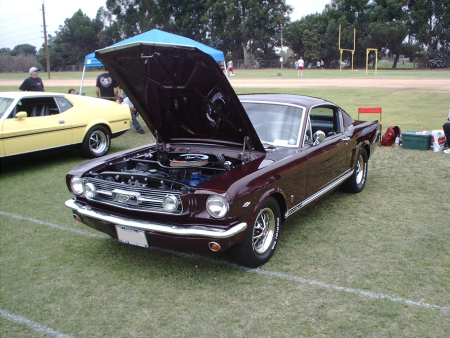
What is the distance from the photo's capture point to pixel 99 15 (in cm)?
8644

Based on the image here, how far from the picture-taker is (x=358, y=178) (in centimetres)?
626

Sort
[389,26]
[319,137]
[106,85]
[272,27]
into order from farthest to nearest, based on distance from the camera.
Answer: [272,27]
[389,26]
[106,85]
[319,137]

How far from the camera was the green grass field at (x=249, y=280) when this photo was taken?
3090 millimetres

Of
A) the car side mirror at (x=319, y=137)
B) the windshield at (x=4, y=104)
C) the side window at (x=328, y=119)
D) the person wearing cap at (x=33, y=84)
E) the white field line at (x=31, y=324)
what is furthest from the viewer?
the person wearing cap at (x=33, y=84)

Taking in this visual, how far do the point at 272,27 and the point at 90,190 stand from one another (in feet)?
220

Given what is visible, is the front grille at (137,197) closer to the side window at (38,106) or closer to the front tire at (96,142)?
the side window at (38,106)

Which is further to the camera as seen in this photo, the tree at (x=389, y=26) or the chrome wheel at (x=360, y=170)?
the tree at (x=389, y=26)

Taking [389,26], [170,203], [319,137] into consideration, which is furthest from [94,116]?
[389,26]

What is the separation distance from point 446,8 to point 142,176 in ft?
203

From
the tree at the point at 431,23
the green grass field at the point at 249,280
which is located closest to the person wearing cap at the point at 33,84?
the green grass field at the point at 249,280

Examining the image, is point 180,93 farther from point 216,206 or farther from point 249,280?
point 249,280

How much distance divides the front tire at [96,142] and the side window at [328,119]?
15.2 ft

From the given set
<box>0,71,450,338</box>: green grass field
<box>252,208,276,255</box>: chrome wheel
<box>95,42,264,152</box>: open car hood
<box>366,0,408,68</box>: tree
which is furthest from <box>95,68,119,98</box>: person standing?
<box>366,0,408,68</box>: tree

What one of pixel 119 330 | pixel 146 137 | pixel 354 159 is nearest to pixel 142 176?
pixel 119 330
